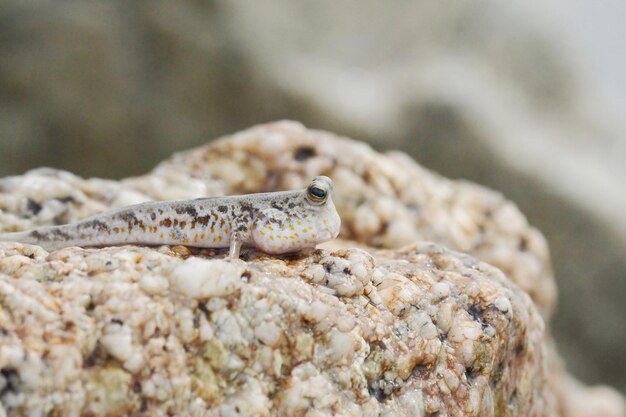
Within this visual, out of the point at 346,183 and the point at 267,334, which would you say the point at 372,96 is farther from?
the point at 267,334

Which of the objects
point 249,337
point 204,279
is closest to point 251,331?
point 249,337

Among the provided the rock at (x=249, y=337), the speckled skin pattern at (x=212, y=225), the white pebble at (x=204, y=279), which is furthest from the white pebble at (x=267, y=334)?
the speckled skin pattern at (x=212, y=225)

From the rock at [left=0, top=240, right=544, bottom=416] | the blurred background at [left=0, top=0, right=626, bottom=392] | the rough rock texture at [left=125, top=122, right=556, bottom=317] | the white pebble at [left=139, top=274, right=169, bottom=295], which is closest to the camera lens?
the rock at [left=0, top=240, right=544, bottom=416]

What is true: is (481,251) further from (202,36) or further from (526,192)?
(202,36)

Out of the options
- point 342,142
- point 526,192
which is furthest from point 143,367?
point 526,192

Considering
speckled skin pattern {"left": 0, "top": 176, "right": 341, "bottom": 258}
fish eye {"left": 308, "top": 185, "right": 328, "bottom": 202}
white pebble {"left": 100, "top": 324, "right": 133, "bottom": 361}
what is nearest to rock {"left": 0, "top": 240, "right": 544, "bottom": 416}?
white pebble {"left": 100, "top": 324, "right": 133, "bottom": 361}

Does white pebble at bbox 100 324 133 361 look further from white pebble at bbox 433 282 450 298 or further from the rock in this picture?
white pebble at bbox 433 282 450 298

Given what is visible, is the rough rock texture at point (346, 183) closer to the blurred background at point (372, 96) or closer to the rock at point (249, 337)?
the rock at point (249, 337)
